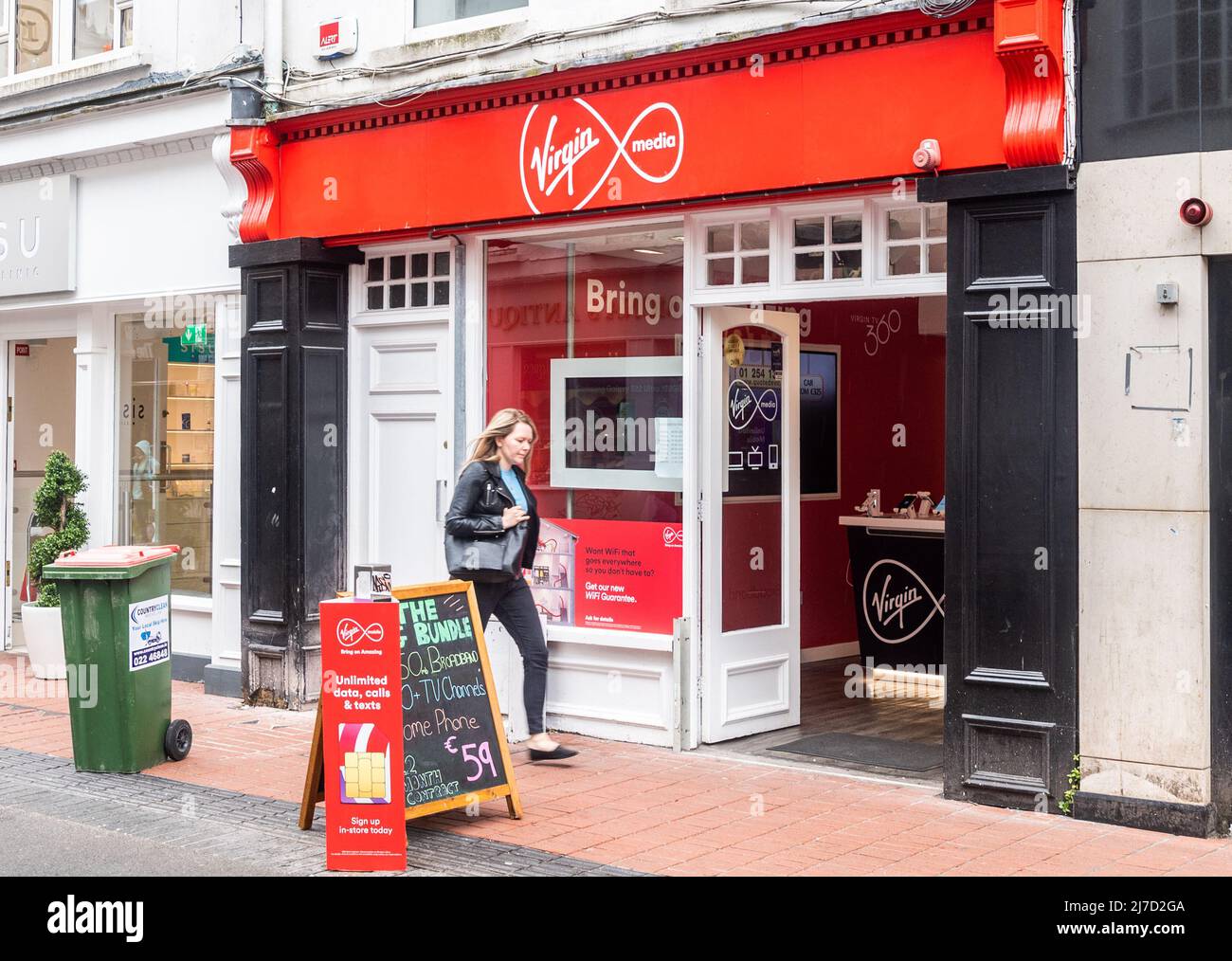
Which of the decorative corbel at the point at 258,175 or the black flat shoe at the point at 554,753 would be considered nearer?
the black flat shoe at the point at 554,753

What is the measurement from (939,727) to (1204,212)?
3965 millimetres

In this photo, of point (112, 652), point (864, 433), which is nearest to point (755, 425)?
point (864, 433)

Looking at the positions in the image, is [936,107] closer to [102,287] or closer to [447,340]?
[447,340]

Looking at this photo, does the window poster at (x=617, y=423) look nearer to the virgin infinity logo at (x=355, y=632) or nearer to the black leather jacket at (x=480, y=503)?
the black leather jacket at (x=480, y=503)

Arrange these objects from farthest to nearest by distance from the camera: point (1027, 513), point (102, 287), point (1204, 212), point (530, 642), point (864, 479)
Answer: point (864, 479), point (102, 287), point (530, 642), point (1027, 513), point (1204, 212)

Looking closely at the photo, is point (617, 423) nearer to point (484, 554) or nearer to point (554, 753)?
point (484, 554)

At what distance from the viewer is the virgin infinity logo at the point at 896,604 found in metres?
10.9

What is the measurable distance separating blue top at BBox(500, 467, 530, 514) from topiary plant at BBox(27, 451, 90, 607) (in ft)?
16.3

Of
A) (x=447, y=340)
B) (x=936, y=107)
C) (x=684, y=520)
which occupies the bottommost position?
(x=684, y=520)

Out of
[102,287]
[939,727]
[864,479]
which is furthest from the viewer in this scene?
[864,479]

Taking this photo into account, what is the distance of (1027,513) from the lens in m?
7.04

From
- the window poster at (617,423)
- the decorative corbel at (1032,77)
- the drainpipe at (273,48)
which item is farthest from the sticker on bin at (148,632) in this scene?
the decorative corbel at (1032,77)

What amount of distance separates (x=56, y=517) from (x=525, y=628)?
203 inches

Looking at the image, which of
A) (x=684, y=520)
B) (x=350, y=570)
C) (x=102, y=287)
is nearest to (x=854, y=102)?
(x=684, y=520)
